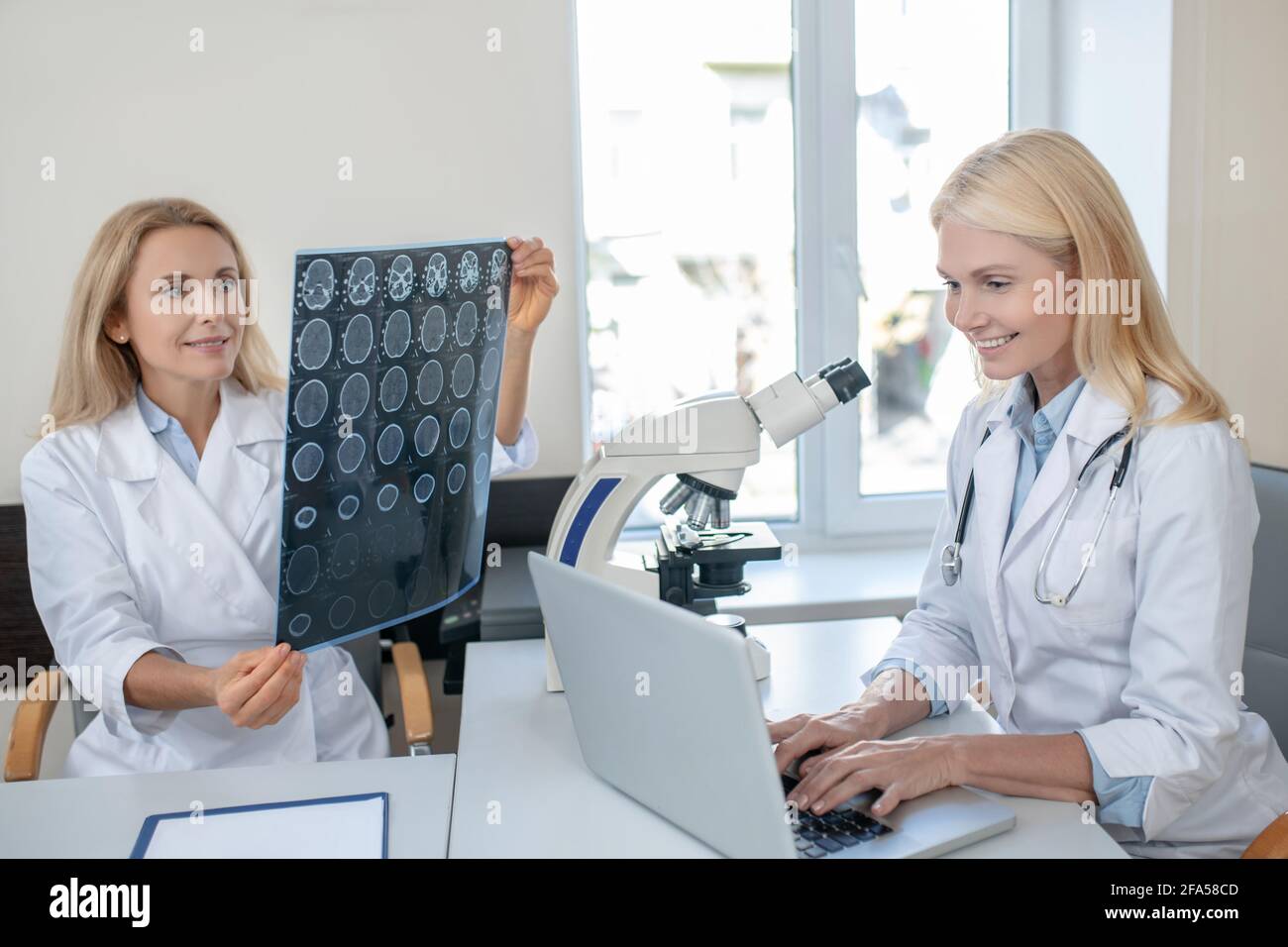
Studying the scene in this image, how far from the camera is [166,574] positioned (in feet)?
5.71

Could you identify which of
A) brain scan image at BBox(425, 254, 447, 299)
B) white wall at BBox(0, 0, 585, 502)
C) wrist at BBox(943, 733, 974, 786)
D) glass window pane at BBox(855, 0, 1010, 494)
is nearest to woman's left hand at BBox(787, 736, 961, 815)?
wrist at BBox(943, 733, 974, 786)

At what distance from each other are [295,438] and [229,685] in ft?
1.08

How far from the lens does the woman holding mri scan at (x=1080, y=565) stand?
4.20 feet

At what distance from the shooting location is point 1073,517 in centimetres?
→ 145

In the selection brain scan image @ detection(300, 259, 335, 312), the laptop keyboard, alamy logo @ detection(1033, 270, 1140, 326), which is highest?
brain scan image @ detection(300, 259, 335, 312)

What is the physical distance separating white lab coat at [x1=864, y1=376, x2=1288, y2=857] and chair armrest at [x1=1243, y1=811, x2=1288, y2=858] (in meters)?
0.07

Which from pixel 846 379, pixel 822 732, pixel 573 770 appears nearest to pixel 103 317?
pixel 573 770

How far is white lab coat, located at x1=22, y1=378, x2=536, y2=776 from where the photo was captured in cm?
167

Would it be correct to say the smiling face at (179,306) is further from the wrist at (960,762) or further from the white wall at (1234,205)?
the white wall at (1234,205)

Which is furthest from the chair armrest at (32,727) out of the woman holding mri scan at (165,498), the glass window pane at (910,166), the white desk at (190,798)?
the glass window pane at (910,166)

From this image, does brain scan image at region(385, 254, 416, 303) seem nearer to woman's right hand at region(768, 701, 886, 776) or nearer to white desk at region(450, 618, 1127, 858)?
white desk at region(450, 618, 1127, 858)

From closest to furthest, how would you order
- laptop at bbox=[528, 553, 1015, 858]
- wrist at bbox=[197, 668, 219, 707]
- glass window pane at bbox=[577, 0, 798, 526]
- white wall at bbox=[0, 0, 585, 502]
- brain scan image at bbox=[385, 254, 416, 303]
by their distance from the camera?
1. laptop at bbox=[528, 553, 1015, 858]
2. brain scan image at bbox=[385, 254, 416, 303]
3. wrist at bbox=[197, 668, 219, 707]
4. white wall at bbox=[0, 0, 585, 502]
5. glass window pane at bbox=[577, 0, 798, 526]
